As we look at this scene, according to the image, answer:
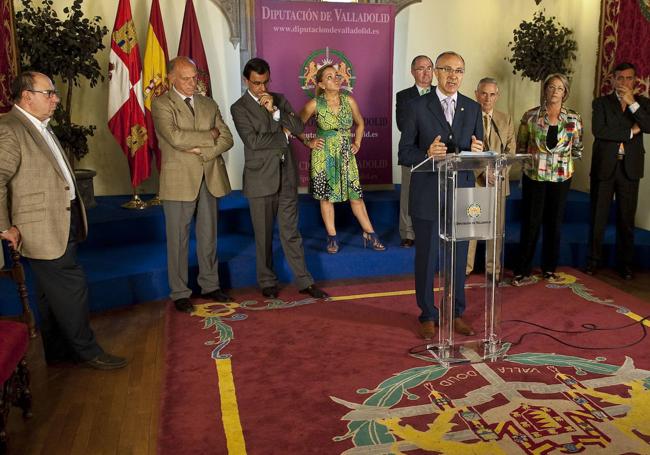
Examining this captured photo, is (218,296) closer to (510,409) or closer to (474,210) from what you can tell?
(474,210)

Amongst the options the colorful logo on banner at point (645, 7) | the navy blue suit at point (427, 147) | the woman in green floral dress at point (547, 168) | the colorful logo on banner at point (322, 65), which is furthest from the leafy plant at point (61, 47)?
the colorful logo on banner at point (645, 7)

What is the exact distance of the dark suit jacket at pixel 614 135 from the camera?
498cm

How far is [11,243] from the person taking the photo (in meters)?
3.15

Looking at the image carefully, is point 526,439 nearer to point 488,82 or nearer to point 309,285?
point 309,285

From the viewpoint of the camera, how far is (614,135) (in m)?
4.98

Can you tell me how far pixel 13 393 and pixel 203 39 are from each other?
4.76 metres

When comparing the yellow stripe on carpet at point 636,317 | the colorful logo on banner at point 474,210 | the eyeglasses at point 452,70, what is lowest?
the yellow stripe on carpet at point 636,317

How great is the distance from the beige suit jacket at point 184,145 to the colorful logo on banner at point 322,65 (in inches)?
93.5

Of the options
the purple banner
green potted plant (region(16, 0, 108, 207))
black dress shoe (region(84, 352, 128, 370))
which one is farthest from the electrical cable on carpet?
green potted plant (region(16, 0, 108, 207))

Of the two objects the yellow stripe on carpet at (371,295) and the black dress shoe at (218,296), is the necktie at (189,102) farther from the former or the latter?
the yellow stripe on carpet at (371,295)

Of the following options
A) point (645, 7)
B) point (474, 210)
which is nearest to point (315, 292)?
point (474, 210)

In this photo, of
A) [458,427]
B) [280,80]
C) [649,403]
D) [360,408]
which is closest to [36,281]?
[360,408]

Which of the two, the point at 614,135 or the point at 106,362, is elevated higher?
the point at 614,135

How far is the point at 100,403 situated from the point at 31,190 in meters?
1.15
